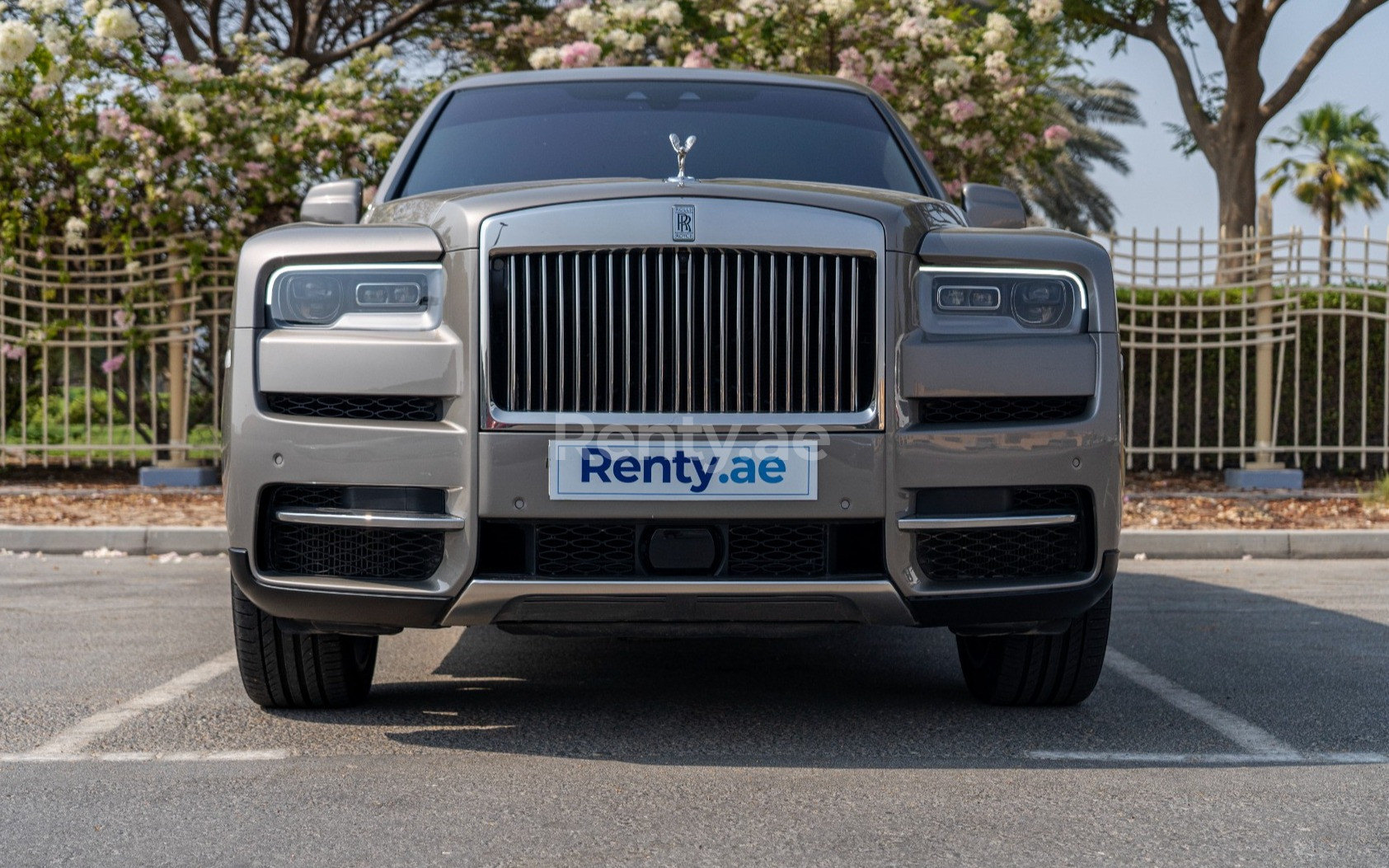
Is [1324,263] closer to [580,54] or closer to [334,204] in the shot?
[580,54]

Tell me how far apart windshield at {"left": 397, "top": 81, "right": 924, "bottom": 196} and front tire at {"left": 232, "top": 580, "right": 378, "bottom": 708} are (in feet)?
4.87

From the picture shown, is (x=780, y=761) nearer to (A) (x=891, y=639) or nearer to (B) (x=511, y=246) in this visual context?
(B) (x=511, y=246)

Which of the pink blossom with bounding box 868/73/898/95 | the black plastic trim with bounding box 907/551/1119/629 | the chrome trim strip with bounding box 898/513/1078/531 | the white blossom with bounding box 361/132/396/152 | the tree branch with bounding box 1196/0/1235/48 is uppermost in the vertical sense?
the tree branch with bounding box 1196/0/1235/48

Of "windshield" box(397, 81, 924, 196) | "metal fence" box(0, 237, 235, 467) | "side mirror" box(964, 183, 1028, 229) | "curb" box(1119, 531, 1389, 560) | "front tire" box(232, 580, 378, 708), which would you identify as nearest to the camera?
"front tire" box(232, 580, 378, 708)

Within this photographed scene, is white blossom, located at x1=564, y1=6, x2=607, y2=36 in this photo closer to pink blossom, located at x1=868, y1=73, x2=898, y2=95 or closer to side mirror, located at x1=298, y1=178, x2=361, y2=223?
pink blossom, located at x1=868, y1=73, x2=898, y2=95

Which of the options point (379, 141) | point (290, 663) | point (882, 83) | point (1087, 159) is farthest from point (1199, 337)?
point (1087, 159)

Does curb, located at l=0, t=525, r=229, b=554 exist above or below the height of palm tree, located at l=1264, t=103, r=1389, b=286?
below

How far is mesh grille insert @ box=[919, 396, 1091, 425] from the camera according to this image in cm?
342

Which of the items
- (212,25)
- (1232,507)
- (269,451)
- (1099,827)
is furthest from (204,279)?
(1099,827)

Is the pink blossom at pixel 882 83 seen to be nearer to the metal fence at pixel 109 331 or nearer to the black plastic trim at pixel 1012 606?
the metal fence at pixel 109 331

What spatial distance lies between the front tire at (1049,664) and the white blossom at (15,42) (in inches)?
388

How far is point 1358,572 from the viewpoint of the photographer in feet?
25.8

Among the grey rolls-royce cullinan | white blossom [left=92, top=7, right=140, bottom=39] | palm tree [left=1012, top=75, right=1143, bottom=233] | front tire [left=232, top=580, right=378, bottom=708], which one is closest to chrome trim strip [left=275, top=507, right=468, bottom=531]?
the grey rolls-royce cullinan

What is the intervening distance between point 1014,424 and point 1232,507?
7.67 metres
